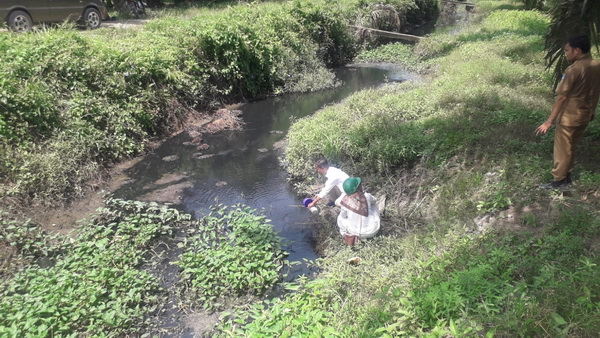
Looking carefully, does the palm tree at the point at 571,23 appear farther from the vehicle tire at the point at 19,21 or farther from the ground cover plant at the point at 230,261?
the vehicle tire at the point at 19,21

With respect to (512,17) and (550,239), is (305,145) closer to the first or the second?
(550,239)

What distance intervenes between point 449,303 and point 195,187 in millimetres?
5909

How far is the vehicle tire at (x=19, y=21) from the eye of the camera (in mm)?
11086

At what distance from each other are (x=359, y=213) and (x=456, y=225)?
1268mm

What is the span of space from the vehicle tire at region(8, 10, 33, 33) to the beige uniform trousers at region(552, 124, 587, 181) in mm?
12982

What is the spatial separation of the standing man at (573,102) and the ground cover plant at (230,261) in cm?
389

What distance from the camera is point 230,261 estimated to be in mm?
5227

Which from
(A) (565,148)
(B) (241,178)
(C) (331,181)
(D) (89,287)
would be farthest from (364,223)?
(B) (241,178)

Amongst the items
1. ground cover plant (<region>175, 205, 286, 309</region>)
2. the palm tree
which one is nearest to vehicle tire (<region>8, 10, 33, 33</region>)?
ground cover plant (<region>175, 205, 286, 309</region>)

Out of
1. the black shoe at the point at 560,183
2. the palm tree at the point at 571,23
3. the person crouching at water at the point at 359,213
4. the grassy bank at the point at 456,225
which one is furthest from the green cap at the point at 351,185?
the palm tree at the point at 571,23

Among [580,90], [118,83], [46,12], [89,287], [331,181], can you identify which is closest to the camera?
[89,287]

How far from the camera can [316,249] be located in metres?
5.99

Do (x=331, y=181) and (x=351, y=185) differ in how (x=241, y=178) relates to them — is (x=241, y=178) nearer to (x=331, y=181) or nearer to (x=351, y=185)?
(x=331, y=181)

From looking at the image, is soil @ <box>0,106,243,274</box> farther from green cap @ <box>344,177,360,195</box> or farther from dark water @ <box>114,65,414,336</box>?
green cap @ <box>344,177,360,195</box>
